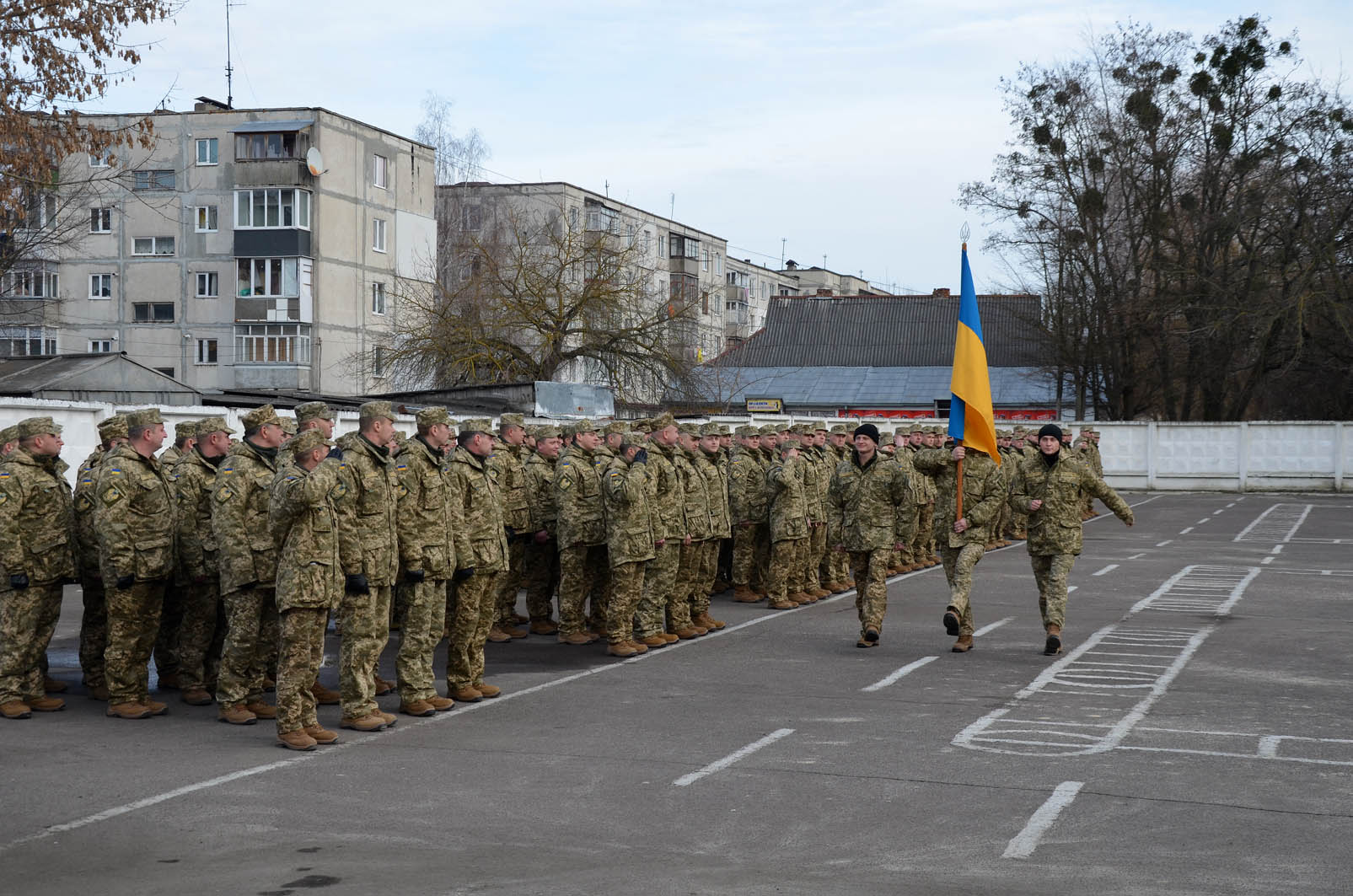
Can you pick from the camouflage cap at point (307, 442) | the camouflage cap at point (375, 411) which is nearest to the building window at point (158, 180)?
the camouflage cap at point (375, 411)

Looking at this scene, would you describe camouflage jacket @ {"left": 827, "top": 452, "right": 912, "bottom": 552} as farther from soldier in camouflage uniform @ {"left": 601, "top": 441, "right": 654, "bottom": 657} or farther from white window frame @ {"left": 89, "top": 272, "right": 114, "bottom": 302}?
white window frame @ {"left": 89, "top": 272, "right": 114, "bottom": 302}

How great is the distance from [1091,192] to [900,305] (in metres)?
20.7

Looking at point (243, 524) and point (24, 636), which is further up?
point (243, 524)

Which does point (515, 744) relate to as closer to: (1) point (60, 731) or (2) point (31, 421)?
(1) point (60, 731)

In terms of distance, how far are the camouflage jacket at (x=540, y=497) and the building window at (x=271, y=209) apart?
44095 mm

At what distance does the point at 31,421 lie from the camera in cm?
1065

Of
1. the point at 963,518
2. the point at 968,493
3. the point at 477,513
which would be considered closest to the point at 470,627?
the point at 477,513

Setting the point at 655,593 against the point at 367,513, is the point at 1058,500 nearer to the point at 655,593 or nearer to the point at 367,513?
the point at 655,593

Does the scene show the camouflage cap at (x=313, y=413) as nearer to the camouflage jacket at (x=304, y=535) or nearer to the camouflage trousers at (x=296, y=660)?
the camouflage jacket at (x=304, y=535)

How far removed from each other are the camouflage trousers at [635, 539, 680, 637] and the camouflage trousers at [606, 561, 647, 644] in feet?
1.40

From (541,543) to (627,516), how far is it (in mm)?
2167

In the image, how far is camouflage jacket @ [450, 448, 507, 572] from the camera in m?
10.9

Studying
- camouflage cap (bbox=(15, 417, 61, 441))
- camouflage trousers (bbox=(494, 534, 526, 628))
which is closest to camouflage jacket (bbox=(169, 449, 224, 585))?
camouflage cap (bbox=(15, 417, 61, 441))

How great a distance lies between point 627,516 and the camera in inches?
526
